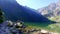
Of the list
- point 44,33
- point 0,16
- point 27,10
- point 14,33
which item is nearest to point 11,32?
point 14,33

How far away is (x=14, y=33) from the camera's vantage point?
65.4 ft

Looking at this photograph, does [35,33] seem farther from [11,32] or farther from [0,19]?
[11,32]

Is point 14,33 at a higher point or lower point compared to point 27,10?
lower

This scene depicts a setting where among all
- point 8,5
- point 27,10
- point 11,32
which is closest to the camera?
point 11,32

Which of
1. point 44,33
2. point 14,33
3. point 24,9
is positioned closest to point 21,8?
point 24,9

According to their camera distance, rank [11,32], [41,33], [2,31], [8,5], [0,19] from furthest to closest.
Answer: [8,5]
[41,33]
[0,19]
[11,32]
[2,31]

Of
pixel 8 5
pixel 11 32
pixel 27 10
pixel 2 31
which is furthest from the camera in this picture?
pixel 27 10

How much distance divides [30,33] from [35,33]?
175cm

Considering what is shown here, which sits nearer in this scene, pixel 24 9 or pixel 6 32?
pixel 6 32

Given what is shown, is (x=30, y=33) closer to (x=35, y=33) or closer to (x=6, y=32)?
(x=35, y=33)

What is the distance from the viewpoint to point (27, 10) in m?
86.2

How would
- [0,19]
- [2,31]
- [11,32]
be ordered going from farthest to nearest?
1. [0,19]
2. [11,32]
3. [2,31]

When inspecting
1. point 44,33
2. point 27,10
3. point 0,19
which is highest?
point 27,10

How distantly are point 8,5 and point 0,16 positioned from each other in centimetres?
4734
